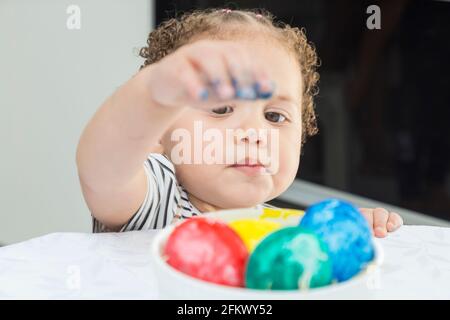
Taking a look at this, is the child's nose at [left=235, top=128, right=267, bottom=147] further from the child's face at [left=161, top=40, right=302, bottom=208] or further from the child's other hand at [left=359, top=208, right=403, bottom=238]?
the child's other hand at [left=359, top=208, right=403, bottom=238]

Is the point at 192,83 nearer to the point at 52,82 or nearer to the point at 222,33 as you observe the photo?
the point at 222,33

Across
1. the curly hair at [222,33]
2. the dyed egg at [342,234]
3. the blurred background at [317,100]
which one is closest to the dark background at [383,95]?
the blurred background at [317,100]

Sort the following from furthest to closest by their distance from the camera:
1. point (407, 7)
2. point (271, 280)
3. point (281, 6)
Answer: point (281, 6)
point (407, 7)
point (271, 280)

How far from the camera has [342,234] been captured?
430 millimetres

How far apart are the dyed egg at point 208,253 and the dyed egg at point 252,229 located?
2cm

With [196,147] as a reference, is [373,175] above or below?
below

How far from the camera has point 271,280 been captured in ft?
1.24

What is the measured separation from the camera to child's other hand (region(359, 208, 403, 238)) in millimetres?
682

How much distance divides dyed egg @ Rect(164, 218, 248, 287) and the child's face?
283 millimetres

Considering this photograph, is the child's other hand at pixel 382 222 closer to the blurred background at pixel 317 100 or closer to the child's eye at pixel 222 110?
the child's eye at pixel 222 110

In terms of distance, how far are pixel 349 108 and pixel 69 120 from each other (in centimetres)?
83

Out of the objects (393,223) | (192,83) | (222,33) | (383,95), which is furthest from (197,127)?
(383,95)

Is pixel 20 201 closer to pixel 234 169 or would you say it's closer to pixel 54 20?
pixel 54 20
